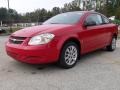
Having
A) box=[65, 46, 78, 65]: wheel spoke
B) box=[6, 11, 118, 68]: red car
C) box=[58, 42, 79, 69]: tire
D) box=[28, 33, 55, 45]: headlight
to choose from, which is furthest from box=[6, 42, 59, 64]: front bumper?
box=[65, 46, 78, 65]: wheel spoke

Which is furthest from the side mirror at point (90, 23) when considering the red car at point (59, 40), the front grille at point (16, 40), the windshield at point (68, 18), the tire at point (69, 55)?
the front grille at point (16, 40)

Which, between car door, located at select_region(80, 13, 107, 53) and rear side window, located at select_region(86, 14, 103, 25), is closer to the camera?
car door, located at select_region(80, 13, 107, 53)

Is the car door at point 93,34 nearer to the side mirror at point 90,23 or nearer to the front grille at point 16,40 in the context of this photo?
the side mirror at point 90,23

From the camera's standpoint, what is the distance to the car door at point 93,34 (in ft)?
19.0

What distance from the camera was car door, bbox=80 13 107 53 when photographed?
579cm

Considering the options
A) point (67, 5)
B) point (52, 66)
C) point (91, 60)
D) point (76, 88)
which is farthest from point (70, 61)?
point (67, 5)

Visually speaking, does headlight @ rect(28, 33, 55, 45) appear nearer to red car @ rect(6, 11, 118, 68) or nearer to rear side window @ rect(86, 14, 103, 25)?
red car @ rect(6, 11, 118, 68)

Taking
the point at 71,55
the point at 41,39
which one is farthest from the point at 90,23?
the point at 41,39

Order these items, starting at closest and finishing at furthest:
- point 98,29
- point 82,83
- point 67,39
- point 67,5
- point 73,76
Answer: point 82,83 → point 73,76 → point 67,39 → point 98,29 → point 67,5

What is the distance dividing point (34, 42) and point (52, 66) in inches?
39.7

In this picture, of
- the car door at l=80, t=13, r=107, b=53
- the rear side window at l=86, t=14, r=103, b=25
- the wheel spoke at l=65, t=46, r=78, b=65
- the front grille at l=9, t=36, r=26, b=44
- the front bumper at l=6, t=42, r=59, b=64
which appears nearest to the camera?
the front bumper at l=6, t=42, r=59, b=64

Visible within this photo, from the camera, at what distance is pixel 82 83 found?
13.8 ft

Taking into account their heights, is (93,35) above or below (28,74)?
above

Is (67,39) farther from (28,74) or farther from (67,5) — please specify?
(67,5)
